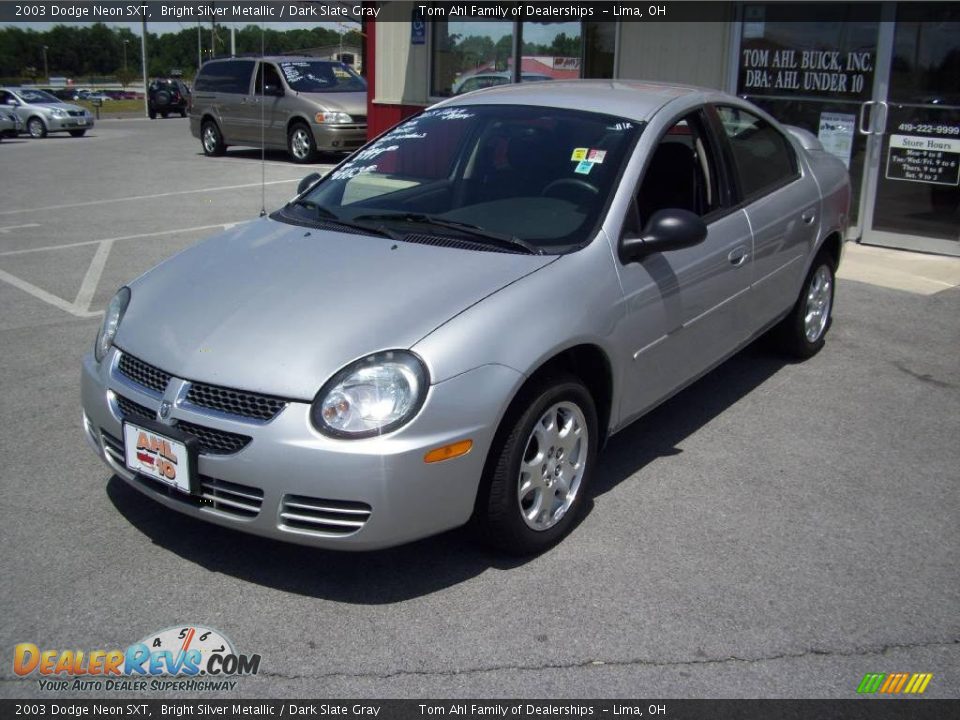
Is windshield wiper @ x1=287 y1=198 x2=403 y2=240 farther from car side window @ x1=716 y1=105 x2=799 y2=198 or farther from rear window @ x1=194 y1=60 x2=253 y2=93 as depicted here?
rear window @ x1=194 y1=60 x2=253 y2=93

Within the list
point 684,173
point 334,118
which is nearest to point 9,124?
point 334,118

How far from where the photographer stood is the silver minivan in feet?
54.8

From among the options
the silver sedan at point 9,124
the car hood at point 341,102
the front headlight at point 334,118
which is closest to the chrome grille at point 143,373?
the front headlight at point 334,118

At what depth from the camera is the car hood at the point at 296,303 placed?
323 centimetres

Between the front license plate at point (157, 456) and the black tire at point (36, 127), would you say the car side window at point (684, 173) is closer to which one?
the front license plate at point (157, 456)

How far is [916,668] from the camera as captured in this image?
3.04m

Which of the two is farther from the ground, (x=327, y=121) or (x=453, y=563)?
(x=327, y=121)

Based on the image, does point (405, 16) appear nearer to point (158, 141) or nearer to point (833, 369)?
point (833, 369)

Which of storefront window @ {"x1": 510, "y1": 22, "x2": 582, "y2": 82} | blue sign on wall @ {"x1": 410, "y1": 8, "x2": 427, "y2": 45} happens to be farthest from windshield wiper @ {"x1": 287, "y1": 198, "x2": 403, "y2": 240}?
blue sign on wall @ {"x1": 410, "y1": 8, "x2": 427, "y2": 45}

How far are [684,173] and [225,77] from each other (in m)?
16.1

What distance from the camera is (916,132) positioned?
8984mm

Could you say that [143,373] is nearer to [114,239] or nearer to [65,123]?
[114,239]

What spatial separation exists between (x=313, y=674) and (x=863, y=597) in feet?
6.17

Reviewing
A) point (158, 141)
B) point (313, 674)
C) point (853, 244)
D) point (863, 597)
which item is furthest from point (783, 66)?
point (158, 141)
